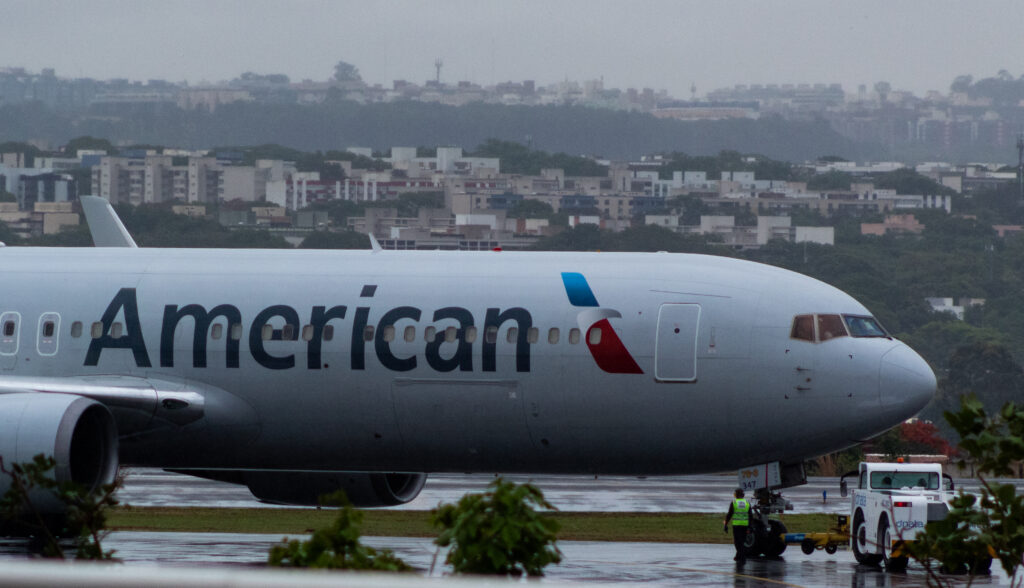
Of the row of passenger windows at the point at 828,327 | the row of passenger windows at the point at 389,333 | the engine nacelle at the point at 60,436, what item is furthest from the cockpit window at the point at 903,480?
the engine nacelle at the point at 60,436

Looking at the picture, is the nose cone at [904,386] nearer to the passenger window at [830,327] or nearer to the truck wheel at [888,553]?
the passenger window at [830,327]

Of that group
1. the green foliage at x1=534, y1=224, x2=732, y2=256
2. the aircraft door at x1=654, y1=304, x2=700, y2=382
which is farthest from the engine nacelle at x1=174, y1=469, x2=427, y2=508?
the green foliage at x1=534, y1=224, x2=732, y2=256

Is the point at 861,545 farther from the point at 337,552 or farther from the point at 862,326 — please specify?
the point at 337,552

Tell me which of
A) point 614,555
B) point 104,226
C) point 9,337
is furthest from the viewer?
point 104,226

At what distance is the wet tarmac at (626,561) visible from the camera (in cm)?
2403

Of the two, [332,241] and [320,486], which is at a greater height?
[320,486]

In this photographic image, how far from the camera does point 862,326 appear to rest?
22953mm

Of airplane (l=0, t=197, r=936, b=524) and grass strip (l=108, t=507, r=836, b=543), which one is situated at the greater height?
airplane (l=0, t=197, r=936, b=524)

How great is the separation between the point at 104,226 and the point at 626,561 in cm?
1556

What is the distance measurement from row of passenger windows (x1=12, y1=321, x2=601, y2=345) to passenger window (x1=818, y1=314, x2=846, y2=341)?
10.0 feet

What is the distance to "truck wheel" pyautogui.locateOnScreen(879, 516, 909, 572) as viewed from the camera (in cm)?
2642

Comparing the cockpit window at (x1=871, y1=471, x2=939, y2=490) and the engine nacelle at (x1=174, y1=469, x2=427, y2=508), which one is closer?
the engine nacelle at (x1=174, y1=469, x2=427, y2=508)

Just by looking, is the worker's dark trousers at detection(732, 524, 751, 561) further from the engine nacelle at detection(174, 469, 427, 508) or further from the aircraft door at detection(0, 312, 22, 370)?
the aircraft door at detection(0, 312, 22, 370)

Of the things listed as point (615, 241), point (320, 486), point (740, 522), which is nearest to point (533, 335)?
point (320, 486)
